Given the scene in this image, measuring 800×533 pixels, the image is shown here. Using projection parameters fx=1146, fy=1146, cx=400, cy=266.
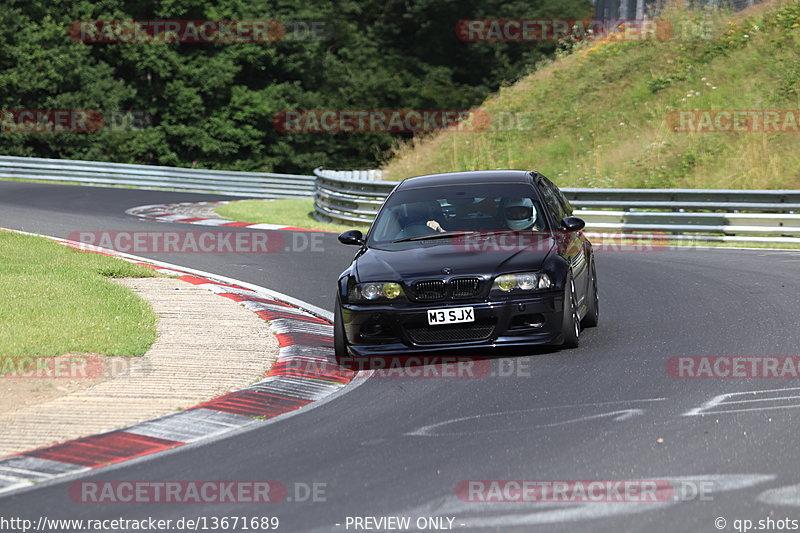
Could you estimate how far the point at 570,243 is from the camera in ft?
34.1

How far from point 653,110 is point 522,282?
2142 centimetres

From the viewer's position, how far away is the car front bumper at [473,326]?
9.13 metres

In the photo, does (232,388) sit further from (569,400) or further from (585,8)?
(585,8)

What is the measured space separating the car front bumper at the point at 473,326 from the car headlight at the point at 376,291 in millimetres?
75

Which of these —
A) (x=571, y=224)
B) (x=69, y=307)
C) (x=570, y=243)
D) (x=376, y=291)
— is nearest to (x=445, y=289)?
(x=376, y=291)

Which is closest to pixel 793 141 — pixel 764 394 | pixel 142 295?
pixel 142 295

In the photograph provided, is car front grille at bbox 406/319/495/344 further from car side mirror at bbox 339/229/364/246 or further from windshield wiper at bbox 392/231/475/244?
car side mirror at bbox 339/229/364/246

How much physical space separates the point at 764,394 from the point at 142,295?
772cm

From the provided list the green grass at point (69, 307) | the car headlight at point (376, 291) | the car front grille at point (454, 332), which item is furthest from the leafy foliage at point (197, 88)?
the car front grille at point (454, 332)

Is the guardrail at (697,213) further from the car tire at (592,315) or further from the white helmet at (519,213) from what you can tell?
the white helmet at (519,213)
